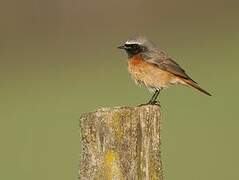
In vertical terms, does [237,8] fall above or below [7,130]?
above

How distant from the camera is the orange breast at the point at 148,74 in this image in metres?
9.38

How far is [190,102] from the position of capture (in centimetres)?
1650

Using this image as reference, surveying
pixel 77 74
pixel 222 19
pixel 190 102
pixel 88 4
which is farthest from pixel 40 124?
pixel 88 4

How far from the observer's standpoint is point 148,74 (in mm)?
9414

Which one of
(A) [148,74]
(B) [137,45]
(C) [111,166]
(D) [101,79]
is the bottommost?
(C) [111,166]

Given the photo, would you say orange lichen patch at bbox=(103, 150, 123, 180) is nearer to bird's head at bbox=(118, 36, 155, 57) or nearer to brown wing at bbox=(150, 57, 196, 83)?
bird's head at bbox=(118, 36, 155, 57)

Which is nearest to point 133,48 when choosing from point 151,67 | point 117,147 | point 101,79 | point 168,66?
point 151,67

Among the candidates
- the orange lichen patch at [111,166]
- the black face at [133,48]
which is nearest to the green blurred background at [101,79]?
the black face at [133,48]

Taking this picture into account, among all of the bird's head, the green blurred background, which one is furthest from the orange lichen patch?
the green blurred background

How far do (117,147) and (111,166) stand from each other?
0.34 feet

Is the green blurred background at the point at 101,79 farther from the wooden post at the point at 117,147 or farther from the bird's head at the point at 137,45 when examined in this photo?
the wooden post at the point at 117,147

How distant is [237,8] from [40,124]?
1189cm

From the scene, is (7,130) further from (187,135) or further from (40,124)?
(187,135)

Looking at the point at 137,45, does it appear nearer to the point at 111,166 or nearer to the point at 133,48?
the point at 133,48
